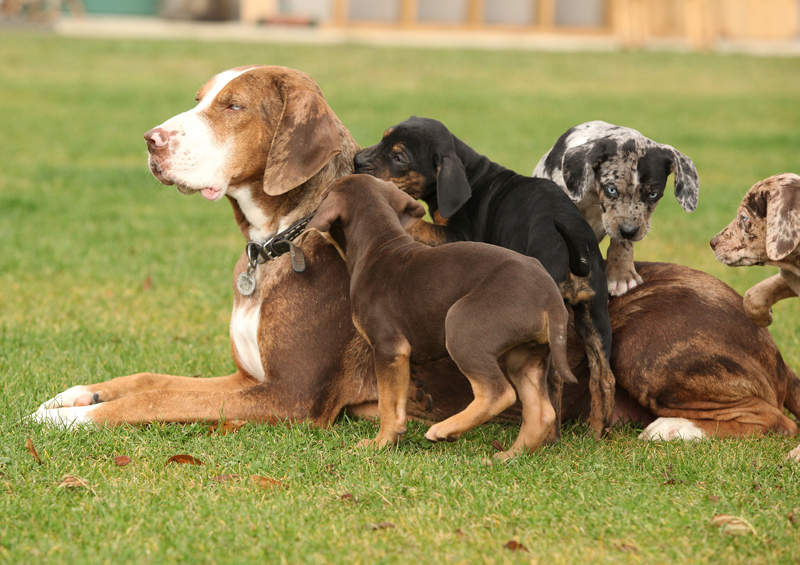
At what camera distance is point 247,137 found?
550 cm

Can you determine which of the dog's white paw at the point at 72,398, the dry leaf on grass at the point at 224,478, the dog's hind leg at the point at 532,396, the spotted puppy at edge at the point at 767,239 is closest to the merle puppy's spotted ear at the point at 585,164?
the spotted puppy at edge at the point at 767,239

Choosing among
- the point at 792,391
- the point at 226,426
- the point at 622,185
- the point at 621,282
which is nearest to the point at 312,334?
the point at 226,426

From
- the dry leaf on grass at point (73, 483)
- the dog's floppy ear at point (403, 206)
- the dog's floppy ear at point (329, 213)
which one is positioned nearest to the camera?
the dry leaf on grass at point (73, 483)

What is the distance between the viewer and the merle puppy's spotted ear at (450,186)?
5.81 meters

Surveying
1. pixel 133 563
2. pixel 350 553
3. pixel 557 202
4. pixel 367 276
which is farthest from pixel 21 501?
pixel 557 202

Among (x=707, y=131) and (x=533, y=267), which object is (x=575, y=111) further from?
(x=533, y=267)

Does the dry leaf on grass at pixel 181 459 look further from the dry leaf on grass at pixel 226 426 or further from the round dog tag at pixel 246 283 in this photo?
the round dog tag at pixel 246 283

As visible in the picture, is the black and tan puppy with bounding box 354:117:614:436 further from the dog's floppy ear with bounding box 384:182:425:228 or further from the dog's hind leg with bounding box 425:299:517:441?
the dog's hind leg with bounding box 425:299:517:441

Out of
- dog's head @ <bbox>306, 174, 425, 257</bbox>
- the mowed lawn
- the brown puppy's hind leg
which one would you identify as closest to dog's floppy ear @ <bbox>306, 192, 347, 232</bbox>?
dog's head @ <bbox>306, 174, 425, 257</bbox>

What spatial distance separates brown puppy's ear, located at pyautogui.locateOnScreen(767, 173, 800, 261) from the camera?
4.95 meters

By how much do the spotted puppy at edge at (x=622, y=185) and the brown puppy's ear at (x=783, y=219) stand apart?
0.76 meters

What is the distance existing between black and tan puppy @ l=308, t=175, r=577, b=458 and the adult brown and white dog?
0.36m

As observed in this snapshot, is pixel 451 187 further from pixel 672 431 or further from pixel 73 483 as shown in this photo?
pixel 73 483

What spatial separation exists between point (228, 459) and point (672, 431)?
7.26 ft
